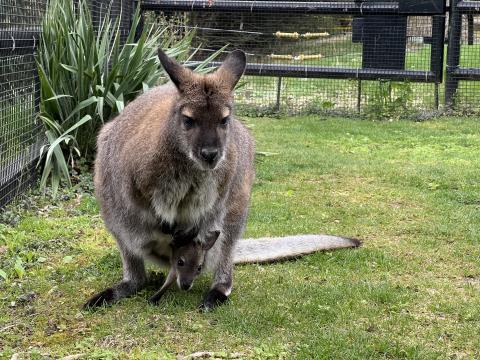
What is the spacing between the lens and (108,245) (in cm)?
495

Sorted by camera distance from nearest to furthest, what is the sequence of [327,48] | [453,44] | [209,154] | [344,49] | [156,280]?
[209,154] < [156,280] < [453,44] < [344,49] < [327,48]

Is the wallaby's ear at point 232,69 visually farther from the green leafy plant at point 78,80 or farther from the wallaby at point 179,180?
the green leafy plant at point 78,80

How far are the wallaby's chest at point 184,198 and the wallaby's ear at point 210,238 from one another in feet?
0.46

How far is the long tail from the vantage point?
4555mm

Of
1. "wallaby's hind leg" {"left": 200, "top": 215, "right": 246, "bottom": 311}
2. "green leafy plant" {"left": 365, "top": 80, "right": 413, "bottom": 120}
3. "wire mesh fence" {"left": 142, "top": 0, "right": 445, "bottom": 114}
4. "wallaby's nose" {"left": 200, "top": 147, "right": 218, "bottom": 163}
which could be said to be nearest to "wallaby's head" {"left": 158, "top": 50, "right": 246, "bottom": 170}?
"wallaby's nose" {"left": 200, "top": 147, "right": 218, "bottom": 163}

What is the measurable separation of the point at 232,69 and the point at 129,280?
1318mm

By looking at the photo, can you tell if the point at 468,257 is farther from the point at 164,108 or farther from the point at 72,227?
the point at 72,227

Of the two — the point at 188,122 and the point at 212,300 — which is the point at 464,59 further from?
the point at 188,122

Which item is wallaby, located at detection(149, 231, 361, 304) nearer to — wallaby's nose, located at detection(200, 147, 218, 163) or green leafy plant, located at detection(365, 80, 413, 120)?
wallaby's nose, located at detection(200, 147, 218, 163)

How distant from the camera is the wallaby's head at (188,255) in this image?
152 inches

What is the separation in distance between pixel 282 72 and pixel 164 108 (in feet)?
23.4

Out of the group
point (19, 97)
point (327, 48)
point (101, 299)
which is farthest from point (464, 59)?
point (101, 299)

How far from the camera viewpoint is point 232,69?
385 centimetres

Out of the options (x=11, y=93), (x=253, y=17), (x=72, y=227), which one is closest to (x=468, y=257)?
(x=72, y=227)
